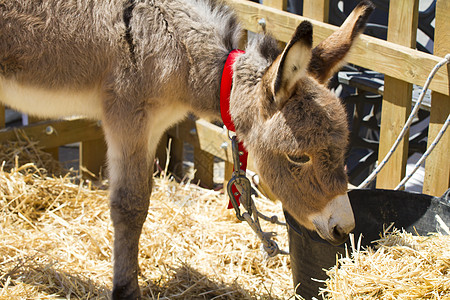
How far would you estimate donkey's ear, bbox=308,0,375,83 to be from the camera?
2561 mm

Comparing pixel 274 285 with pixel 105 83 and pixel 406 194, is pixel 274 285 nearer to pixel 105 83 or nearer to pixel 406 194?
pixel 406 194

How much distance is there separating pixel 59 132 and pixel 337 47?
2.91 metres

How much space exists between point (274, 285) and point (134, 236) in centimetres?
93

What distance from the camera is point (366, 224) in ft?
10.0

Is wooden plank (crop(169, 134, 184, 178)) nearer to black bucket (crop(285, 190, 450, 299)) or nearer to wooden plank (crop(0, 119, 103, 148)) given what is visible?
wooden plank (crop(0, 119, 103, 148))

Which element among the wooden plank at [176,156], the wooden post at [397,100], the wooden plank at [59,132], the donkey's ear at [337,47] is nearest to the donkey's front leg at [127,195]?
the donkey's ear at [337,47]

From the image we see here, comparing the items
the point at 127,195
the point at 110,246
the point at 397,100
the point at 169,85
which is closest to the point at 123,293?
the point at 127,195

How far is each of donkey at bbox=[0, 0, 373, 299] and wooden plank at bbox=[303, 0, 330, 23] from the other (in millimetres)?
1089

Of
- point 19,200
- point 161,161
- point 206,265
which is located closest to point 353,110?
point 161,161

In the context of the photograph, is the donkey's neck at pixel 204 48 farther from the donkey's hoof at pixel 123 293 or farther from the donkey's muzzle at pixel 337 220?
the donkey's hoof at pixel 123 293

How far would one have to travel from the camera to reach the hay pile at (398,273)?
7.18 ft

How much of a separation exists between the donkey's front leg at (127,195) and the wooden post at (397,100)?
149cm

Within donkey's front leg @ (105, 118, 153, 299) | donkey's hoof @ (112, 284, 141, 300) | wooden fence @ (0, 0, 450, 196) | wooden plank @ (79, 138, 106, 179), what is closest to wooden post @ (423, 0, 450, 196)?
wooden fence @ (0, 0, 450, 196)

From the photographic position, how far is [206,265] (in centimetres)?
350
